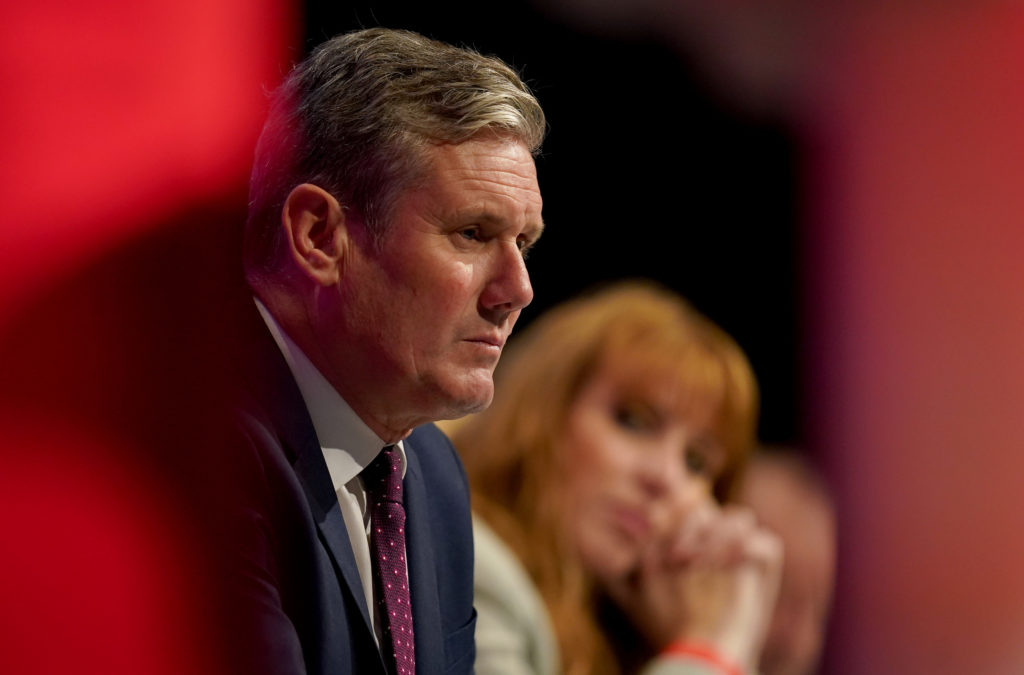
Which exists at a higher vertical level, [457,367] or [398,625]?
[457,367]

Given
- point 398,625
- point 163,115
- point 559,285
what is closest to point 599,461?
point 559,285

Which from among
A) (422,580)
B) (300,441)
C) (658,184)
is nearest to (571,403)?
(658,184)

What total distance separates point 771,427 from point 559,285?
504 mm

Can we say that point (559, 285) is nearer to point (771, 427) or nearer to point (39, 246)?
point (771, 427)

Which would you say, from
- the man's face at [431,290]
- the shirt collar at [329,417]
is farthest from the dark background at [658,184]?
the shirt collar at [329,417]

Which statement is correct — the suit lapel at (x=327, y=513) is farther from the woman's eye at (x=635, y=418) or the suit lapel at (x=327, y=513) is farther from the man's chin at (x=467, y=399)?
the woman's eye at (x=635, y=418)

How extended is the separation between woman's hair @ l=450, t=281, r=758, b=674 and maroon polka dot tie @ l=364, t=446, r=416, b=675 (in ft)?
2.07

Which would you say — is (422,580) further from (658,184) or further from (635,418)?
(658,184)

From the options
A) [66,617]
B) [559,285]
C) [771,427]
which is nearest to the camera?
[66,617]

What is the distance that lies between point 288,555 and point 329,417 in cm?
15

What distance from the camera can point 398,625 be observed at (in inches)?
42.8

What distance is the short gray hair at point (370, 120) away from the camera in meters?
1.03

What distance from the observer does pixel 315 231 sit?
106cm

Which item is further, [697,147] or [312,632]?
[697,147]
